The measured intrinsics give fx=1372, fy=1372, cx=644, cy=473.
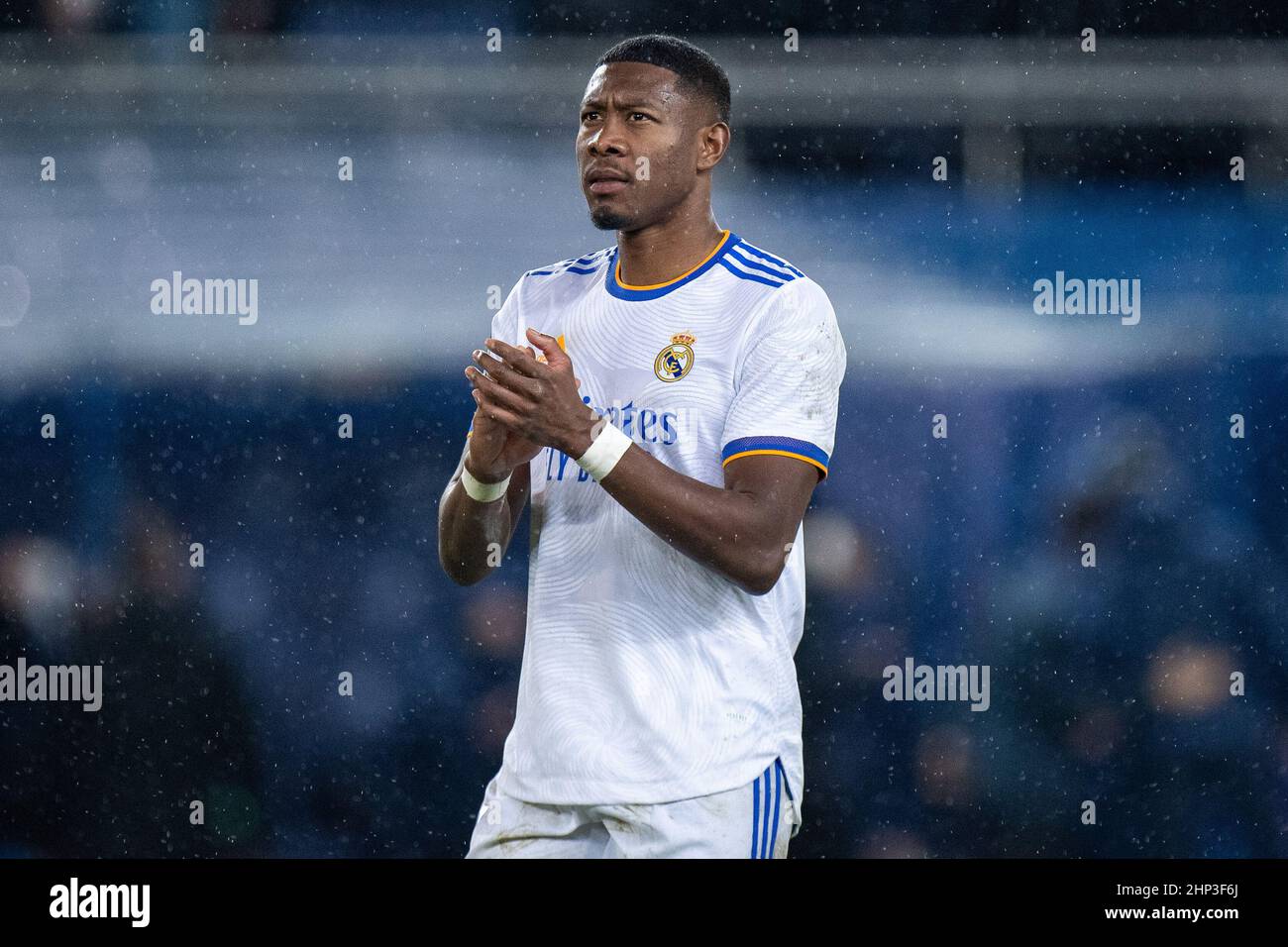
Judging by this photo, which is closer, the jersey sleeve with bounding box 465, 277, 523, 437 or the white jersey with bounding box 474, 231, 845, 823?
the white jersey with bounding box 474, 231, 845, 823

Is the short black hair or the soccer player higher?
the short black hair

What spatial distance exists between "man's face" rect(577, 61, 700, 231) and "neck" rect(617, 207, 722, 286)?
23mm

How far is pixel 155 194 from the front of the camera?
359 centimetres

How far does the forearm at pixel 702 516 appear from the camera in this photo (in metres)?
1.79

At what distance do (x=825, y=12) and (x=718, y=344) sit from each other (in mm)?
1988

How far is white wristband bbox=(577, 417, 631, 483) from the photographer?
5.84 ft

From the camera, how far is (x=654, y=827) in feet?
6.08

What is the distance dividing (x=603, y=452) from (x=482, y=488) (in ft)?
0.87
